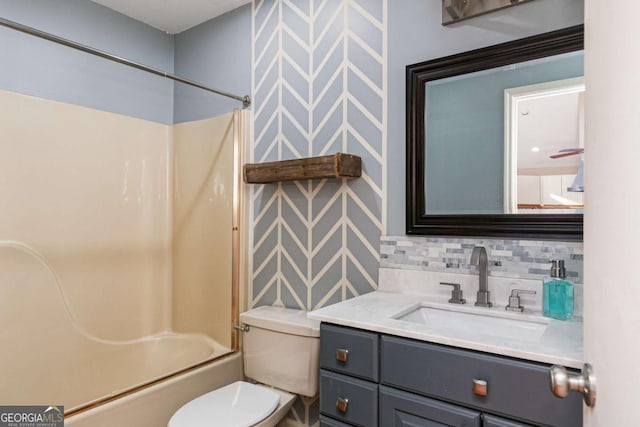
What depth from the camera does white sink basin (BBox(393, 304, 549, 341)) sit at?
1379mm

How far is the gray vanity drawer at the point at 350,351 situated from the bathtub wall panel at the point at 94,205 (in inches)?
63.7

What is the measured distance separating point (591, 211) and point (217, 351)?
205cm

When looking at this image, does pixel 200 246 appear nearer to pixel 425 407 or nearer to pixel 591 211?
pixel 425 407

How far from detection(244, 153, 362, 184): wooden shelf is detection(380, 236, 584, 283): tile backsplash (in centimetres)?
37

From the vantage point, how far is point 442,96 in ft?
5.73

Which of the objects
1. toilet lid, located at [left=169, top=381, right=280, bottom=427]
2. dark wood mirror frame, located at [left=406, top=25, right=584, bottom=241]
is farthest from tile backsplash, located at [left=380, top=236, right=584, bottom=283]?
toilet lid, located at [left=169, top=381, right=280, bottom=427]

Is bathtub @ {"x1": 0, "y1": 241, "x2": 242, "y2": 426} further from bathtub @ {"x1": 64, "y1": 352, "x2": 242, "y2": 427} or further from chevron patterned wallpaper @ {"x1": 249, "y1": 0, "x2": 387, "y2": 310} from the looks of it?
chevron patterned wallpaper @ {"x1": 249, "y1": 0, "x2": 387, "y2": 310}

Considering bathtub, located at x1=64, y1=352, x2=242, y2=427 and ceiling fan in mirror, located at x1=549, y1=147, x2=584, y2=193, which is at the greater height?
ceiling fan in mirror, located at x1=549, y1=147, x2=584, y2=193

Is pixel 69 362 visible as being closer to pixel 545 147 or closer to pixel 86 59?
pixel 86 59

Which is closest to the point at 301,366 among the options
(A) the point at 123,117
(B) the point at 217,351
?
(B) the point at 217,351

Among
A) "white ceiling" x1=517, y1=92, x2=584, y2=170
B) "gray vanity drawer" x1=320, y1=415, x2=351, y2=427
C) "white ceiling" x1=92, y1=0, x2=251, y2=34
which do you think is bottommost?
"gray vanity drawer" x1=320, y1=415, x2=351, y2=427

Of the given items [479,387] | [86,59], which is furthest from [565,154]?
[86,59]

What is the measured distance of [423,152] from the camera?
1.78m

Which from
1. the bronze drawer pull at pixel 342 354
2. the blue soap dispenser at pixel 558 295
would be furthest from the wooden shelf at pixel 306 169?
the blue soap dispenser at pixel 558 295
